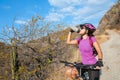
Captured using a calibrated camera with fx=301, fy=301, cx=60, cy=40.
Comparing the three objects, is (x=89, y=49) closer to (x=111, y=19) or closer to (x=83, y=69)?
(x=83, y=69)

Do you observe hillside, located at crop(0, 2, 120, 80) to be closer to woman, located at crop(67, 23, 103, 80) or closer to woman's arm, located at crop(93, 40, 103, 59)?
woman, located at crop(67, 23, 103, 80)

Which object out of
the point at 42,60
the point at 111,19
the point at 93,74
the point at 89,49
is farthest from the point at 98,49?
the point at 111,19

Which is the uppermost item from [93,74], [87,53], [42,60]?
[87,53]

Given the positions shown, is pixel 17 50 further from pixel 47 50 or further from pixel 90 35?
pixel 90 35

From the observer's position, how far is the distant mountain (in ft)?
142

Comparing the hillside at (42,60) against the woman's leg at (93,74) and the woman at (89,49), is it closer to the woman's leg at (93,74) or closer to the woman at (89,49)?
the woman at (89,49)

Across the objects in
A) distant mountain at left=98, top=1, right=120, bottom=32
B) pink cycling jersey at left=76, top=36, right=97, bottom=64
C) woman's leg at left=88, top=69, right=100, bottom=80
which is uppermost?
distant mountain at left=98, top=1, right=120, bottom=32

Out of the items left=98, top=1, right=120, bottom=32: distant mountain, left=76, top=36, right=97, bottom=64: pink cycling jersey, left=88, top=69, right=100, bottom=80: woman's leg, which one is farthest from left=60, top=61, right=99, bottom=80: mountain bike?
left=98, top=1, right=120, bottom=32: distant mountain

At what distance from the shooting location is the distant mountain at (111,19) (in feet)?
142

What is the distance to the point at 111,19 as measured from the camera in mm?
46875

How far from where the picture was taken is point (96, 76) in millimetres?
6113

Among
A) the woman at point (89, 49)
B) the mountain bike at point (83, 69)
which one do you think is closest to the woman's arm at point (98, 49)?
the woman at point (89, 49)

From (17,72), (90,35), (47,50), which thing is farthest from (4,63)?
(90,35)

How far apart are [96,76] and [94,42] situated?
2.28 feet
